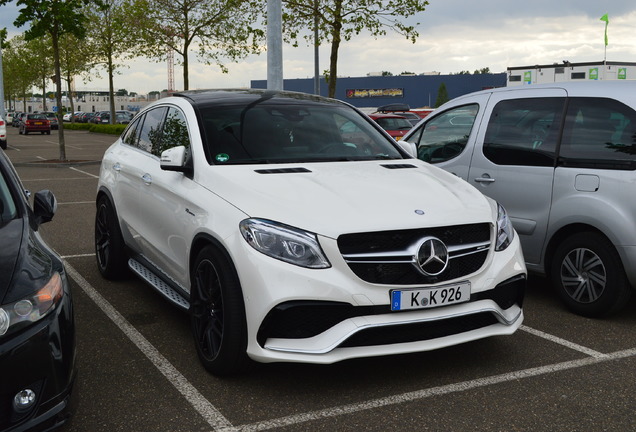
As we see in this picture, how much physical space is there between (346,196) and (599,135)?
7.89 ft

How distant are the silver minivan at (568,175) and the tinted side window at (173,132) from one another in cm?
173

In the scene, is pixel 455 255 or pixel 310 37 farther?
pixel 310 37

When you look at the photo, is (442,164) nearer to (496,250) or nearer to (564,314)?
(564,314)

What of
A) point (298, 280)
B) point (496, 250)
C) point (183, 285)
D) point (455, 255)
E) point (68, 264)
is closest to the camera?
point (298, 280)

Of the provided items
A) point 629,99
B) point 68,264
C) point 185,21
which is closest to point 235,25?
point 185,21

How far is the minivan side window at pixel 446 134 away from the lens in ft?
21.8

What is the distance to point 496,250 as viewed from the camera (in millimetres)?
4203

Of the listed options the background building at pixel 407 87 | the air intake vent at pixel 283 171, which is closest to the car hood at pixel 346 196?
the air intake vent at pixel 283 171

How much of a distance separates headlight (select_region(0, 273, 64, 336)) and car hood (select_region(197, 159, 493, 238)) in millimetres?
1119

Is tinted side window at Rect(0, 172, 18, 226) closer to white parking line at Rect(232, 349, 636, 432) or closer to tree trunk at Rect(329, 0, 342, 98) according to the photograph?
white parking line at Rect(232, 349, 636, 432)

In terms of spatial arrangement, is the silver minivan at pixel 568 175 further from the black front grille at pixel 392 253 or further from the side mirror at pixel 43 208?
the side mirror at pixel 43 208

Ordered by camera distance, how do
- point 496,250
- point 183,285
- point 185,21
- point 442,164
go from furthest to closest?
point 185,21 → point 442,164 → point 183,285 → point 496,250

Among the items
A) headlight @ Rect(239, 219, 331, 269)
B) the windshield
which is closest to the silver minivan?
the windshield

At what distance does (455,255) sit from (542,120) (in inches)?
95.0
